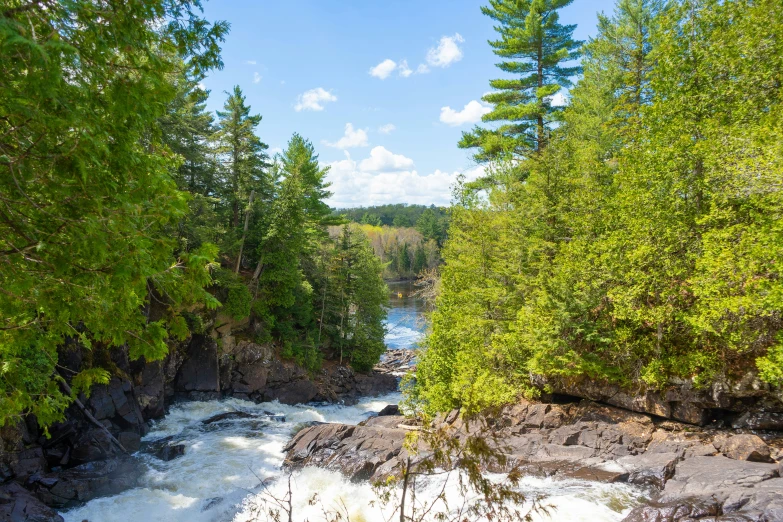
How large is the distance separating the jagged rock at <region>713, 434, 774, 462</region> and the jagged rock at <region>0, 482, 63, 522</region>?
53.4 feet

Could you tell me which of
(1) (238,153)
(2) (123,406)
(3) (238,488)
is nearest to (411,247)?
(1) (238,153)

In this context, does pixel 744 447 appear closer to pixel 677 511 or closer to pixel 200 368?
pixel 677 511

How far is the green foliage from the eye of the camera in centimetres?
273

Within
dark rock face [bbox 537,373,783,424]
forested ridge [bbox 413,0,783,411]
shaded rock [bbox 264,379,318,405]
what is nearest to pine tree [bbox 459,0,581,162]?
forested ridge [bbox 413,0,783,411]

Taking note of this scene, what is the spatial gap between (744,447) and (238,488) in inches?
528

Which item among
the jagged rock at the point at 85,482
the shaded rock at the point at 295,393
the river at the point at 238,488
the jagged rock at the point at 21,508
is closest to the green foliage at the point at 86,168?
the river at the point at 238,488

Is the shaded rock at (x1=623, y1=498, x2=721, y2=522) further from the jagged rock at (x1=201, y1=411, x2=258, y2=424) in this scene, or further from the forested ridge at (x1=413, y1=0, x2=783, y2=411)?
the jagged rock at (x1=201, y1=411, x2=258, y2=424)

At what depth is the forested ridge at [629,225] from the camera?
9.06 m

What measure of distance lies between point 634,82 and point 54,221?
66.6 feet

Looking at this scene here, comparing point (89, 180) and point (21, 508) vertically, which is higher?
point (89, 180)

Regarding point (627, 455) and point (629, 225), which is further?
point (629, 225)

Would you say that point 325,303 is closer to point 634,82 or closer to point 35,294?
point 634,82

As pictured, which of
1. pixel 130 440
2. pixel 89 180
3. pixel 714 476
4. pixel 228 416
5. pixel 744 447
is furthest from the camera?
pixel 228 416

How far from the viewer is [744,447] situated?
30.5 feet
